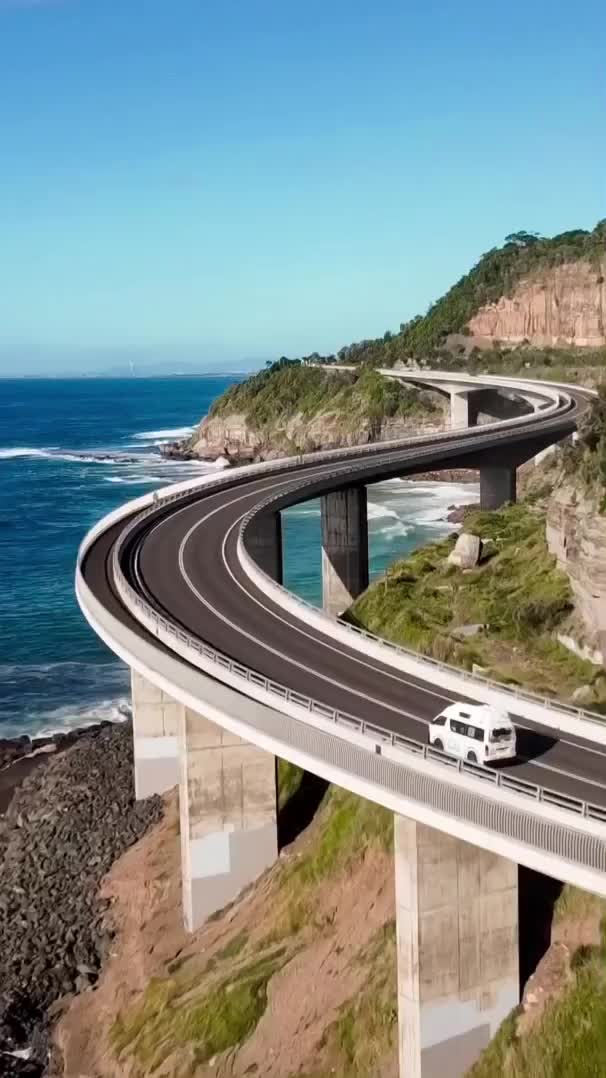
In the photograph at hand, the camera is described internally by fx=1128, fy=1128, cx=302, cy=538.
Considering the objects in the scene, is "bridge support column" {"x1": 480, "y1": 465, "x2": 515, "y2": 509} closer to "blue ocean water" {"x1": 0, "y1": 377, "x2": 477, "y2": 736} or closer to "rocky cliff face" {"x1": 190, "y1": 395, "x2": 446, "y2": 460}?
"blue ocean water" {"x1": 0, "y1": 377, "x2": 477, "y2": 736}

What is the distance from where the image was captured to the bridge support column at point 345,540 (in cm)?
6950

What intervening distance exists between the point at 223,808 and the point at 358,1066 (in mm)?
11173

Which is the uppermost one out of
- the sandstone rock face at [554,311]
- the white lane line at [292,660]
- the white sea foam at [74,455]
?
the sandstone rock face at [554,311]

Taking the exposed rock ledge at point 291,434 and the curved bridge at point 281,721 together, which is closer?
the curved bridge at point 281,721

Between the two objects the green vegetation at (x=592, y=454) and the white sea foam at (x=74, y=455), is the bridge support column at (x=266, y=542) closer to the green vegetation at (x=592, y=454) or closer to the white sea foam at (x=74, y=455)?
the green vegetation at (x=592, y=454)

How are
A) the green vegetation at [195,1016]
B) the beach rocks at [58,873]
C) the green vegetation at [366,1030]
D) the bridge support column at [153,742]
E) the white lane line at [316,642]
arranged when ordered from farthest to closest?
the bridge support column at [153,742] < the beach rocks at [58,873] < the white lane line at [316,642] < the green vegetation at [195,1016] < the green vegetation at [366,1030]

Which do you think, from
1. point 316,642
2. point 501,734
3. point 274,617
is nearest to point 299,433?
point 274,617

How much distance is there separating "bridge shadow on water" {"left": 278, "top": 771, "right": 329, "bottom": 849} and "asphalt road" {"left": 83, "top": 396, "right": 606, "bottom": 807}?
6021 millimetres

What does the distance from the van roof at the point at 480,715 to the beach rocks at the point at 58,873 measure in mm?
17131

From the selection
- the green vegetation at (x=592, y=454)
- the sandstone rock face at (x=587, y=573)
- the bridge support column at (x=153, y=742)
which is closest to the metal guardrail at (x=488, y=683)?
the sandstone rock face at (x=587, y=573)

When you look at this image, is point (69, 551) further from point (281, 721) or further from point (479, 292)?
point (479, 292)

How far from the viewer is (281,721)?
29.4 metres

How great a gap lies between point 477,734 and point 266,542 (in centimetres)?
3160

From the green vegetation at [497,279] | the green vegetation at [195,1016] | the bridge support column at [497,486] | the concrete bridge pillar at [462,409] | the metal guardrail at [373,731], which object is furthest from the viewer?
the green vegetation at [497,279]
